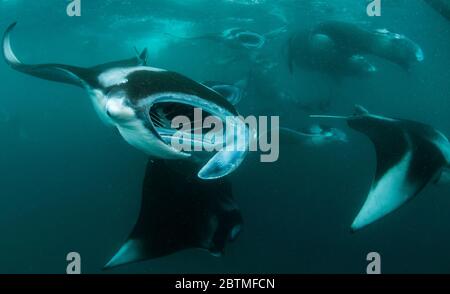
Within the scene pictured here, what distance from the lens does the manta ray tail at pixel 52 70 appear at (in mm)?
2791

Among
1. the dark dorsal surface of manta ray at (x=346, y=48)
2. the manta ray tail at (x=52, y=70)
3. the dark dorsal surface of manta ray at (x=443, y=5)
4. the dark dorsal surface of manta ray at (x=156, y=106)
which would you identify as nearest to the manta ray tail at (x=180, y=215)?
the dark dorsal surface of manta ray at (x=156, y=106)

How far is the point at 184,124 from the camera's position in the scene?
263 centimetres

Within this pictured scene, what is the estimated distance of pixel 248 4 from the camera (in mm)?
12625

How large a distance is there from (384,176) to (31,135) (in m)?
16.0

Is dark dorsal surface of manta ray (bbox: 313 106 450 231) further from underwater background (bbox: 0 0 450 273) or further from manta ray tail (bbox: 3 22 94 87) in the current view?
manta ray tail (bbox: 3 22 94 87)

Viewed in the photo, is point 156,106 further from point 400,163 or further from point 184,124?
point 400,163

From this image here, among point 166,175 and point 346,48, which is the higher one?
point 346,48

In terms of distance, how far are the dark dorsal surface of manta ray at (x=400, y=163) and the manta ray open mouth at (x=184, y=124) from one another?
1.24 metres

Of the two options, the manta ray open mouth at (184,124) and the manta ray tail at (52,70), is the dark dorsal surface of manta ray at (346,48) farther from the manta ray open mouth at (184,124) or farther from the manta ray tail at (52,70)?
the manta ray tail at (52,70)

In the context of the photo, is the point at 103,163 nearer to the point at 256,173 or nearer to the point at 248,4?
the point at 256,173

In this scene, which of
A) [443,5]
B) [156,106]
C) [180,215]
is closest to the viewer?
[156,106]

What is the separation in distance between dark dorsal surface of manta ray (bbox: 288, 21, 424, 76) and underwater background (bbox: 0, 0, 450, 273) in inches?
36.8

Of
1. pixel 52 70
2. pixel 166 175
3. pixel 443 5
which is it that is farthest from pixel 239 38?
pixel 52 70

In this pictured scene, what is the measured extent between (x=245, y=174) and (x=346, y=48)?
4012 mm
